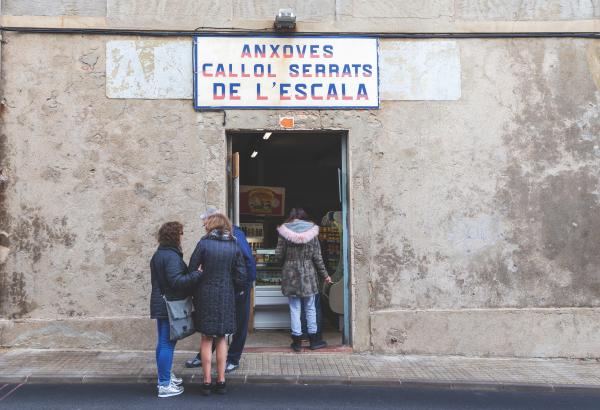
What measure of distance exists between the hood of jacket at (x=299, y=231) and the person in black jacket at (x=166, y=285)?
80.5 inches

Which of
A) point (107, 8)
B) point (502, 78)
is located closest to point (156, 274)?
point (107, 8)

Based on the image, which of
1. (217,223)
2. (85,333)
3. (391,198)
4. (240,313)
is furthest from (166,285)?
(391,198)

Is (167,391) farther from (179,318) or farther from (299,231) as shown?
(299,231)

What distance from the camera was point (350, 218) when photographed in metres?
7.52

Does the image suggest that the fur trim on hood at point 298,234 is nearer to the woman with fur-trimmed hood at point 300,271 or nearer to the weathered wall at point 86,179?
the woman with fur-trimmed hood at point 300,271

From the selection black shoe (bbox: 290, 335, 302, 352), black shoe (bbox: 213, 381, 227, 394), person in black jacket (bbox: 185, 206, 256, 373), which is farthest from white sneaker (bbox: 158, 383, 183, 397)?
black shoe (bbox: 290, 335, 302, 352)

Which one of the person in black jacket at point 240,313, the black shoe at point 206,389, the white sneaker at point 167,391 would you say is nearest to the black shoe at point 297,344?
the person in black jacket at point 240,313

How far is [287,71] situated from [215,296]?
3223 mm

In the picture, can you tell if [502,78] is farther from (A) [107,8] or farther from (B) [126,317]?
(B) [126,317]

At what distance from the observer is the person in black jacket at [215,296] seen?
559cm

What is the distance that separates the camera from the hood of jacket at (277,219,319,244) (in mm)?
7434

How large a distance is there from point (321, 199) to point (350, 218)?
3.18 m

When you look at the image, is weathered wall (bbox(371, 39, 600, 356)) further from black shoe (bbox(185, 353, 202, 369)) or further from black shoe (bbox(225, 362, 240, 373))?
black shoe (bbox(185, 353, 202, 369))

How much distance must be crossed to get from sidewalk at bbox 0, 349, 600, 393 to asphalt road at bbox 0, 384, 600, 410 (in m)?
0.14
